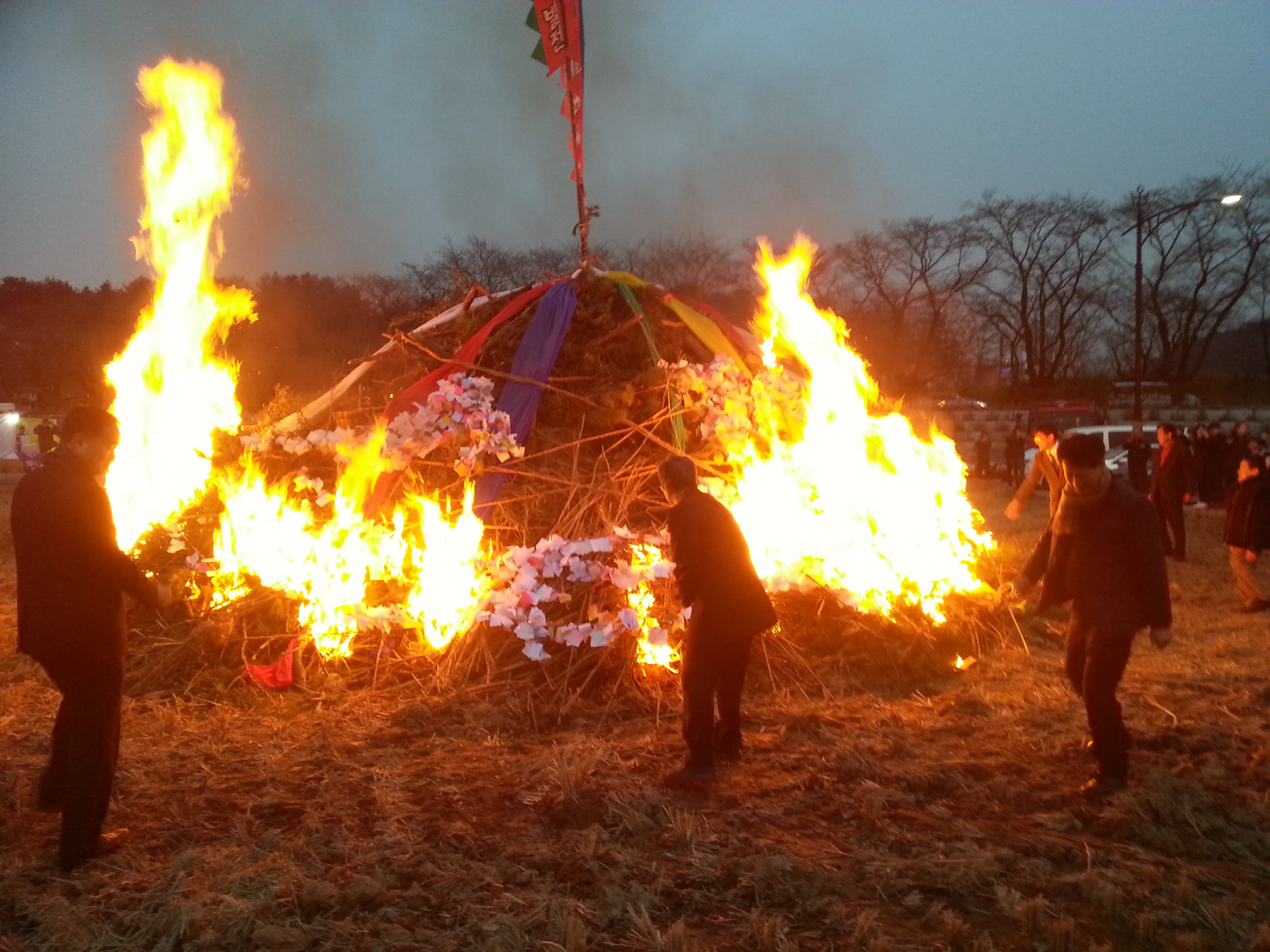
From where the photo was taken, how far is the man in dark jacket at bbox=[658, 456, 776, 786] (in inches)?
179

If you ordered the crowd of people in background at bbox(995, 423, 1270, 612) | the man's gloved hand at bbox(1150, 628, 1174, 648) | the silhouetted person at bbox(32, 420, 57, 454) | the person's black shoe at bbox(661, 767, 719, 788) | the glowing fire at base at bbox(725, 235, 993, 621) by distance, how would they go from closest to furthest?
the man's gloved hand at bbox(1150, 628, 1174, 648) < the person's black shoe at bbox(661, 767, 719, 788) < the glowing fire at base at bbox(725, 235, 993, 621) < the crowd of people in background at bbox(995, 423, 1270, 612) < the silhouetted person at bbox(32, 420, 57, 454)

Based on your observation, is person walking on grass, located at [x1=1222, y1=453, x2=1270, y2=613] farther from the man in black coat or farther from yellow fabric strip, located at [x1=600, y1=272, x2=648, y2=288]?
the man in black coat

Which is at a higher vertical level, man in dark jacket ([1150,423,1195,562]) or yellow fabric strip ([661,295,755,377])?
yellow fabric strip ([661,295,755,377])

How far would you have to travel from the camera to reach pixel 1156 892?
341 cm

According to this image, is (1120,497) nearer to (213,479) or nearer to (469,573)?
(469,573)

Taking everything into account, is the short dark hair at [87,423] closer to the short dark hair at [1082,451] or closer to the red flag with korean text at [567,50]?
the short dark hair at [1082,451]

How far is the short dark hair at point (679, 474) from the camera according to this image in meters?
4.65

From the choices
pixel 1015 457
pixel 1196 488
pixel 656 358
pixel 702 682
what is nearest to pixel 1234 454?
pixel 1196 488

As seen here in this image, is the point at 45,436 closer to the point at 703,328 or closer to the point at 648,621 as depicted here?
the point at 703,328

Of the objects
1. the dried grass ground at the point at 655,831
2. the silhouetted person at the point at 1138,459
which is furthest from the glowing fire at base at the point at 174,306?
the silhouetted person at the point at 1138,459

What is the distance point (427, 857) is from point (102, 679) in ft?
4.57

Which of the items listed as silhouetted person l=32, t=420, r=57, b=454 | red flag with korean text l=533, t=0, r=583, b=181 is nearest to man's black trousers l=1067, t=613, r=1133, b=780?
red flag with korean text l=533, t=0, r=583, b=181

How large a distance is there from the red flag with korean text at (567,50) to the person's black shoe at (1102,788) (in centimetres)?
656

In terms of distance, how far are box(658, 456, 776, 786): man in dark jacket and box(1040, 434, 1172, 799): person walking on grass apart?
1.39 metres
